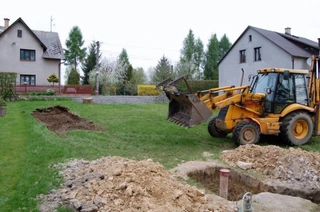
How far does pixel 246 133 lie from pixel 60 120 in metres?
8.01

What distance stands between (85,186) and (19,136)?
19.6ft

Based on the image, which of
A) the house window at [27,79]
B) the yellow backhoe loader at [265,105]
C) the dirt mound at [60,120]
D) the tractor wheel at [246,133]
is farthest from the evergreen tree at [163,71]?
the tractor wheel at [246,133]

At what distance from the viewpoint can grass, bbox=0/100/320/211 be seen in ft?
19.4

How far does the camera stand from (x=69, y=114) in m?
15.6

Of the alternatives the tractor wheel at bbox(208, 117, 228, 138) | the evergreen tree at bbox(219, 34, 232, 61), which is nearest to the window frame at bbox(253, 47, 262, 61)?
the tractor wheel at bbox(208, 117, 228, 138)

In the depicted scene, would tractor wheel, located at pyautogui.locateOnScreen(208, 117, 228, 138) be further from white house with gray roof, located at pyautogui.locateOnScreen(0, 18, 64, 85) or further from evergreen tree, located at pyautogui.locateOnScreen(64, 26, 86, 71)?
evergreen tree, located at pyautogui.locateOnScreen(64, 26, 86, 71)

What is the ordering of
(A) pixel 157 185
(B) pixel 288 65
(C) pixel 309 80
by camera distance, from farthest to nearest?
(B) pixel 288 65
(C) pixel 309 80
(A) pixel 157 185

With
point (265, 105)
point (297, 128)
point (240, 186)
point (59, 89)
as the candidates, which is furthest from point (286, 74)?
point (59, 89)

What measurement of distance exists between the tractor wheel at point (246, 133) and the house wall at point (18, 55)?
25.7m

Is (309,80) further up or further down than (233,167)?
further up

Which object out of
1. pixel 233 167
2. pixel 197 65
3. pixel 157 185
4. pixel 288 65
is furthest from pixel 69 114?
pixel 197 65

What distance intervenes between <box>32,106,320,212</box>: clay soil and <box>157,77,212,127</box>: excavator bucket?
1642 millimetres

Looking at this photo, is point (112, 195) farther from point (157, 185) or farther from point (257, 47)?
point (257, 47)

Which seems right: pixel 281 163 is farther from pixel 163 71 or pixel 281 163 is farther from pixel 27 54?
pixel 163 71
